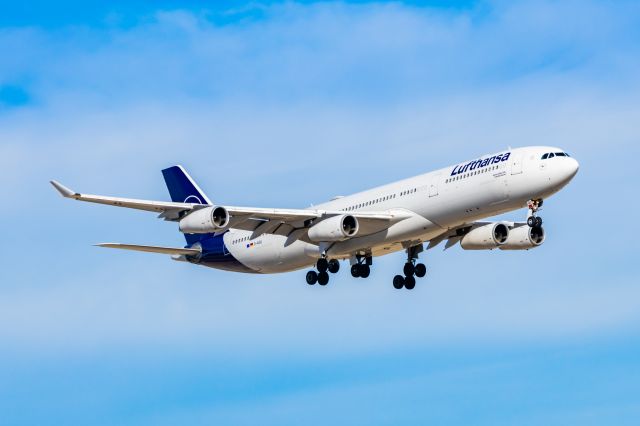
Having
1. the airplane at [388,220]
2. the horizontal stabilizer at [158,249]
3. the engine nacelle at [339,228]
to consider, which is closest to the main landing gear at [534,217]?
the airplane at [388,220]

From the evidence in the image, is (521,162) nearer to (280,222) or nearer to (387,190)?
(387,190)

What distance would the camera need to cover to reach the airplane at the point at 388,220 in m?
68.1

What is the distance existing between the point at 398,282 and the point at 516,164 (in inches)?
517

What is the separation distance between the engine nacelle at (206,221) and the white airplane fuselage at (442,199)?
7.38 metres

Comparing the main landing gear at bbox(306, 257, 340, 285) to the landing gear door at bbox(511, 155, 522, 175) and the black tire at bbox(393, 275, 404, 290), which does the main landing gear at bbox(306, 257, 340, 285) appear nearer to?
the black tire at bbox(393, 275, 404, 290)

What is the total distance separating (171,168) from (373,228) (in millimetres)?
18354

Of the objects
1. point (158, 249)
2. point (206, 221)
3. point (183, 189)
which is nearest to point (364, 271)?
point (206, 221)

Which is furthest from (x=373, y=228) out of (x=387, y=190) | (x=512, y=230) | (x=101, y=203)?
(x=101, y=203)

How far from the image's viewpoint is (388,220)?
235 feet

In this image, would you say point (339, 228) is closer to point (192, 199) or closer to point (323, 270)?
point (323, 270)

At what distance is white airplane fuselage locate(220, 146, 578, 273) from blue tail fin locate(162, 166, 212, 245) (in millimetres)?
7492

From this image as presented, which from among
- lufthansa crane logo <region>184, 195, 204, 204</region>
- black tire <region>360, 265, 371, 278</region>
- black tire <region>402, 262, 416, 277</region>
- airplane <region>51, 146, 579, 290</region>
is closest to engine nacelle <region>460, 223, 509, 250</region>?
airplane <region>51, 146, 579, 290</region>

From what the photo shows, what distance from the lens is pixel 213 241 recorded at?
82.0m

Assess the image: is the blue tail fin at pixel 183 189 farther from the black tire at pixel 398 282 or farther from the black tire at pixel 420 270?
the black tire at pixel 420 270
